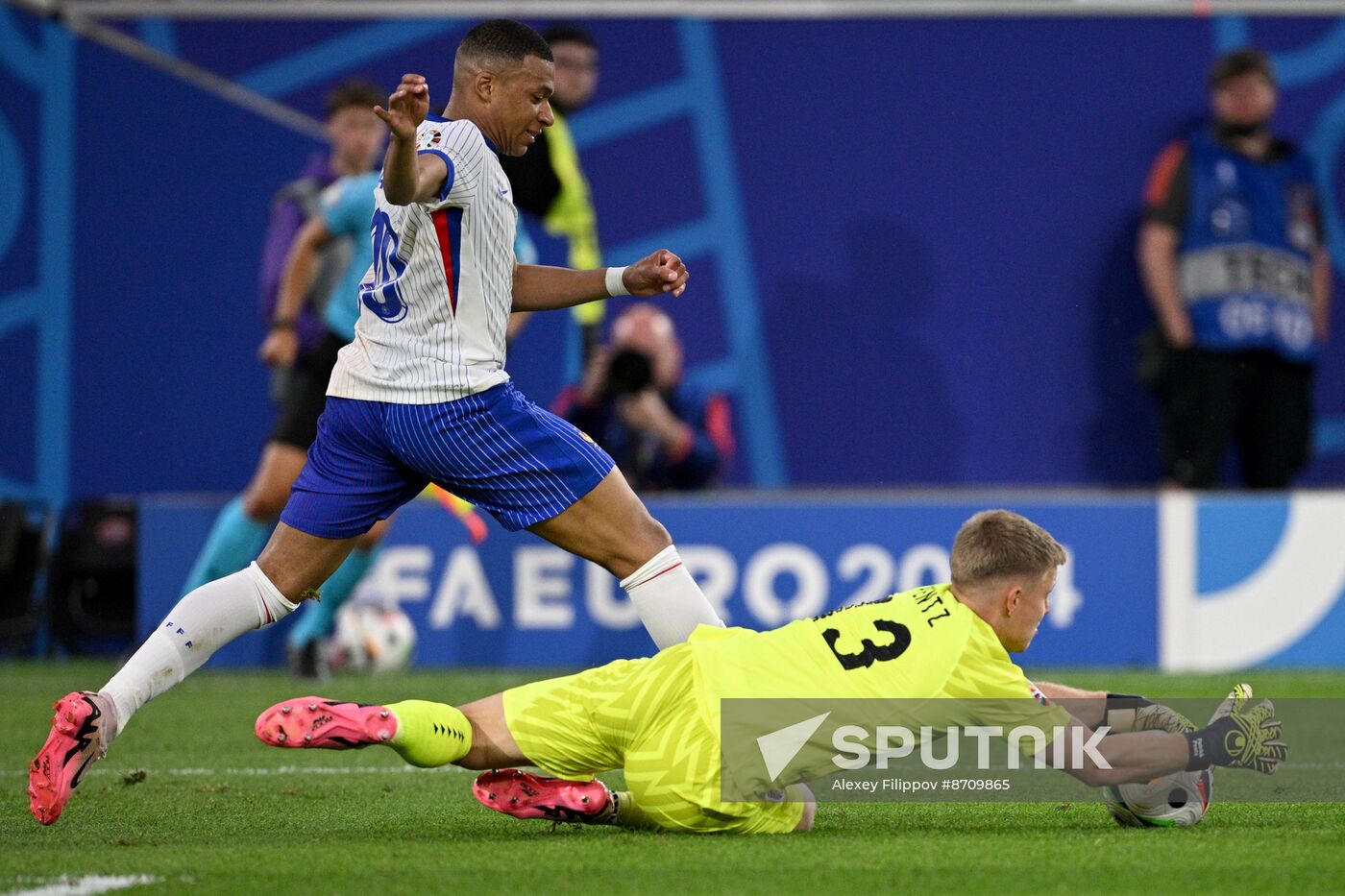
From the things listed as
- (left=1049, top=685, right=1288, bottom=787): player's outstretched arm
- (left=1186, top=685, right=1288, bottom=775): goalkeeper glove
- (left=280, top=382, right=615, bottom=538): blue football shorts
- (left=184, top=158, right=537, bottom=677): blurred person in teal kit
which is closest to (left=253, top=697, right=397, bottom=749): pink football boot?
(left=280, top=382, right=615, bottom=538): blue football shorts

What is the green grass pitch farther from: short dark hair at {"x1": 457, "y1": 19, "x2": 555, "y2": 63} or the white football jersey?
short dark hair at {"x1": 457, "y1": 19, "x2": 555, "y2": 63}

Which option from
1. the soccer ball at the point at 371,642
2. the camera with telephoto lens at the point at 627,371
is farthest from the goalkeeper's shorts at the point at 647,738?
the camera with telephoto lens at the point at 627,371

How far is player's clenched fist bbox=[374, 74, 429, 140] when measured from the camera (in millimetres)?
3346

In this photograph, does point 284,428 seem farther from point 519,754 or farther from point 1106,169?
point 1106,169

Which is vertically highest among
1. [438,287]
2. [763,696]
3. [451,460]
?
[438,287]

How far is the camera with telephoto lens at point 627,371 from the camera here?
7.68 metres

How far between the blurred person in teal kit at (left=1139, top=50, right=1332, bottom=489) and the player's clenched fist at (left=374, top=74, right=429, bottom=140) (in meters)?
6.15

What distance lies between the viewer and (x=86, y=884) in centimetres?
291

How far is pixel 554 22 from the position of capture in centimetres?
970

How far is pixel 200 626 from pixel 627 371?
4056mm

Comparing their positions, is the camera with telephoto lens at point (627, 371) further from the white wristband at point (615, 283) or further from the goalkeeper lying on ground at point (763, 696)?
the goalkeeper lying on ground at point (763, 696)

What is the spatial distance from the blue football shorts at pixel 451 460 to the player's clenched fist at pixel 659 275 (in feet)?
1.21

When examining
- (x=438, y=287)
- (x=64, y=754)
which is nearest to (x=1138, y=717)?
(x=438, y=287)

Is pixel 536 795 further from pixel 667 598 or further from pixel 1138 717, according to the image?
pixel 1138 717
